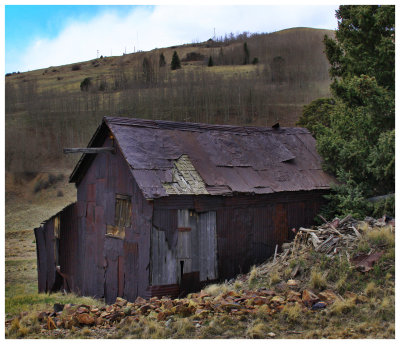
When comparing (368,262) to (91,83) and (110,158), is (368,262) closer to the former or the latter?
(110,158)

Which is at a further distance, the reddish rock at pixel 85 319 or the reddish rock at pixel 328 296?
the reddish rock at pixel 328 296

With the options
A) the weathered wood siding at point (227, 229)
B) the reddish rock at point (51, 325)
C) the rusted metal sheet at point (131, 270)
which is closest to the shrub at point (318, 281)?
the weathered wood siding at point (227, 229)

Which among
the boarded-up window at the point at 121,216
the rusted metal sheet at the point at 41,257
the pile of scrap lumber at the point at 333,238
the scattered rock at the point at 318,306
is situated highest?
the boarded-up window at the point at 121,216

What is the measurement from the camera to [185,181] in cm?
1152

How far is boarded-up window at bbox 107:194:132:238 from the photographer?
38.9ft

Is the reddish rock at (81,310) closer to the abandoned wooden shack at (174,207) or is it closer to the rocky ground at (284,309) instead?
the rocky ground at (284,309)

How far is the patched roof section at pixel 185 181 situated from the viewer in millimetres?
11087

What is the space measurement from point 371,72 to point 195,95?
137 ft

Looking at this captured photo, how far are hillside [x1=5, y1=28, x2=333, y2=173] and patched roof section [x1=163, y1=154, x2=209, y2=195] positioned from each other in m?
39.4

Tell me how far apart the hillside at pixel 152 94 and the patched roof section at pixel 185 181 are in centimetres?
3941

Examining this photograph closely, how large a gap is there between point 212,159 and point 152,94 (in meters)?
45.1

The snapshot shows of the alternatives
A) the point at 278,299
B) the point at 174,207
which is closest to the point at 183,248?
the point at 174,207

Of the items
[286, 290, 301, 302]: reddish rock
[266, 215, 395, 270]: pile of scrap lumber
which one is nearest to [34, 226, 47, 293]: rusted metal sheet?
[266, 215, 395, 270]: pile of scrap lumber

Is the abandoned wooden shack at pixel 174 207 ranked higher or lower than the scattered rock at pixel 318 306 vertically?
higher
